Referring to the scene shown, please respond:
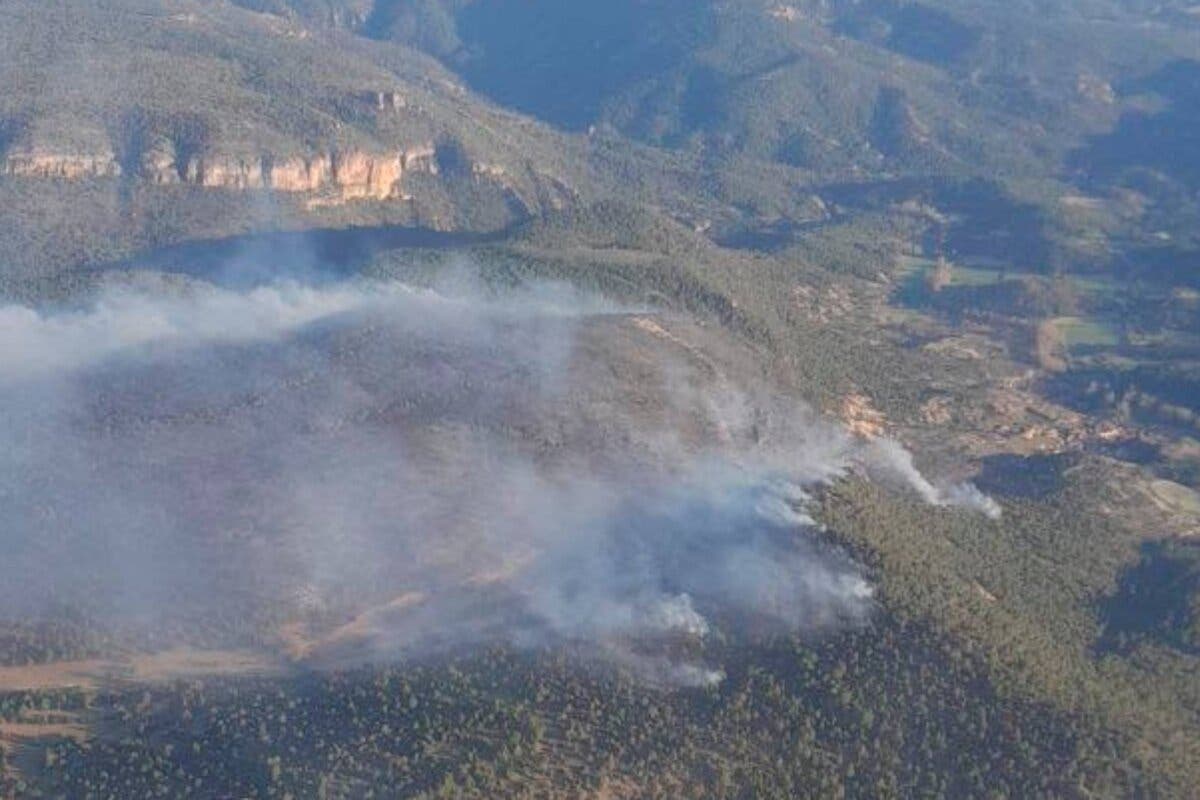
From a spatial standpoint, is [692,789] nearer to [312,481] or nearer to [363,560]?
[363,560]

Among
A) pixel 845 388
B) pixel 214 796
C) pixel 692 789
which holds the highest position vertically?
pixel 692 789

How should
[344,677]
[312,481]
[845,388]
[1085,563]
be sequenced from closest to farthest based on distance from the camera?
[344,677], [312,481], [1085,563], [845,388]

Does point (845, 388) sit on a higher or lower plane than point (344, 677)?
lower

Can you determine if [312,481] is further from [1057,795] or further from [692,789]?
[1057,795]

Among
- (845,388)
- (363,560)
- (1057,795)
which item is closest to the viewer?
(1057,795)

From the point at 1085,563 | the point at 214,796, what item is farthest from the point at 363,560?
the point at 1085,563

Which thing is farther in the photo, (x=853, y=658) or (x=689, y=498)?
(x=689, y=498)
